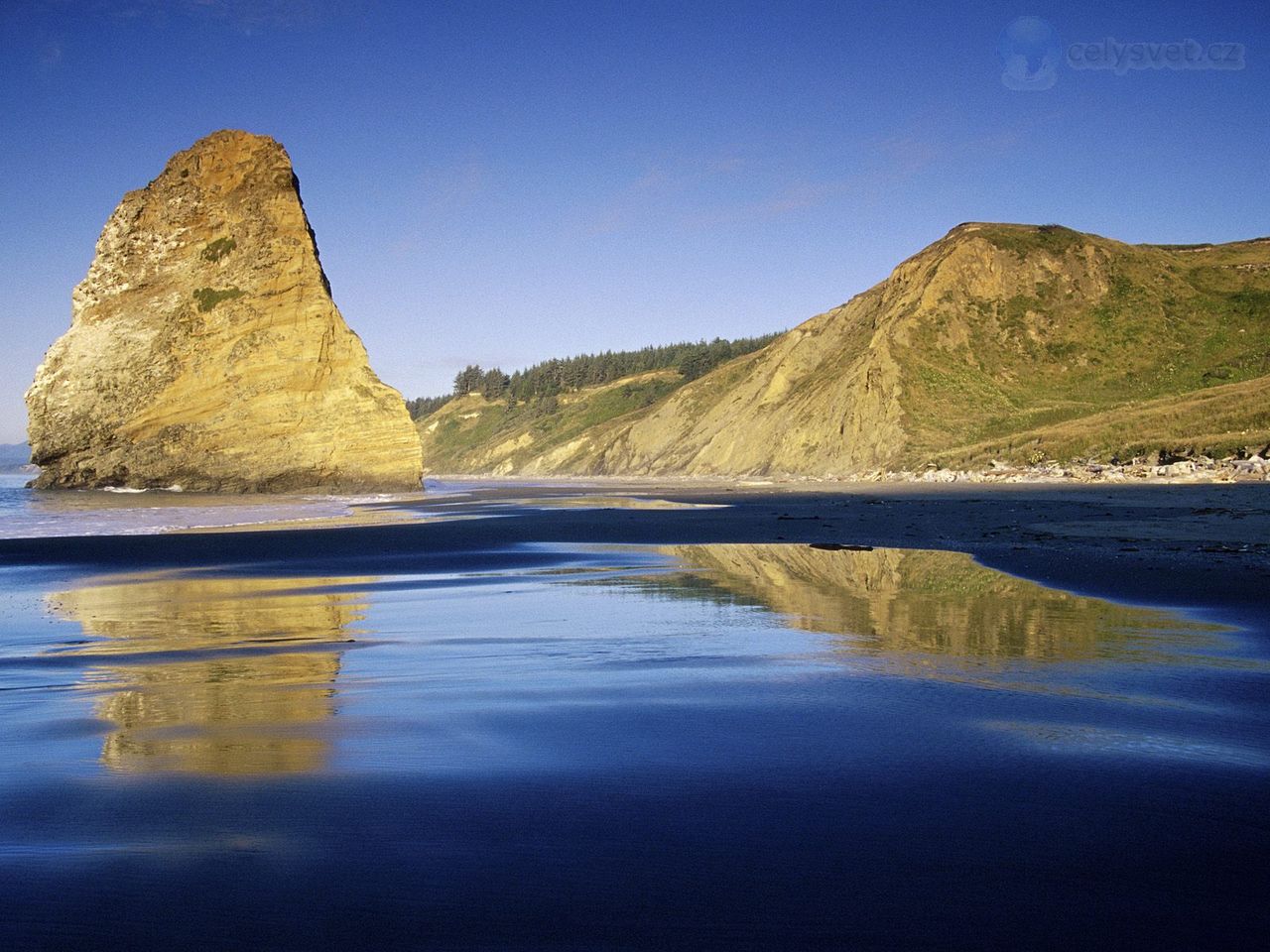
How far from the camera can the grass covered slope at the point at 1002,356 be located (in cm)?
5275

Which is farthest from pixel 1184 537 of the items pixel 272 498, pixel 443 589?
pixel 272 498

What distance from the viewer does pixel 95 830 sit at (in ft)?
11.0

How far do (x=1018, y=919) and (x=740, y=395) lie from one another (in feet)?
251

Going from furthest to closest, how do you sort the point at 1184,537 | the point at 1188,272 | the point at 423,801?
the point at 1188,272 → the point at 1184,537 → the point at 423,801

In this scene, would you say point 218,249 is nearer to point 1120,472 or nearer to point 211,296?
point 211,296

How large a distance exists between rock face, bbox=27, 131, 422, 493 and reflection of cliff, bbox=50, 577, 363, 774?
3049 cm

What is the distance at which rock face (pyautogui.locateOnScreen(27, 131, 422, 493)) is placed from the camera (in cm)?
3925

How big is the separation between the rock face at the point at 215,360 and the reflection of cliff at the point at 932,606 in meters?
31.0

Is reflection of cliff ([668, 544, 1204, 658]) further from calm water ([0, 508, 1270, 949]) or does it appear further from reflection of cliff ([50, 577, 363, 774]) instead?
reflection of cliff ([50, 577, 363, 774])

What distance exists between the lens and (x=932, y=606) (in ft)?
28.7

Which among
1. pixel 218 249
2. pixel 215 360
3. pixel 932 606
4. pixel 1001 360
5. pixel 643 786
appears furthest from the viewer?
pixel 1001 360

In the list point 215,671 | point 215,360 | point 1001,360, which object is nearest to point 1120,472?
point 1001,360

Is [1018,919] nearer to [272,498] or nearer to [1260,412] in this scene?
[272,498]

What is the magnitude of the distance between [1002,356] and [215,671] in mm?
60435
